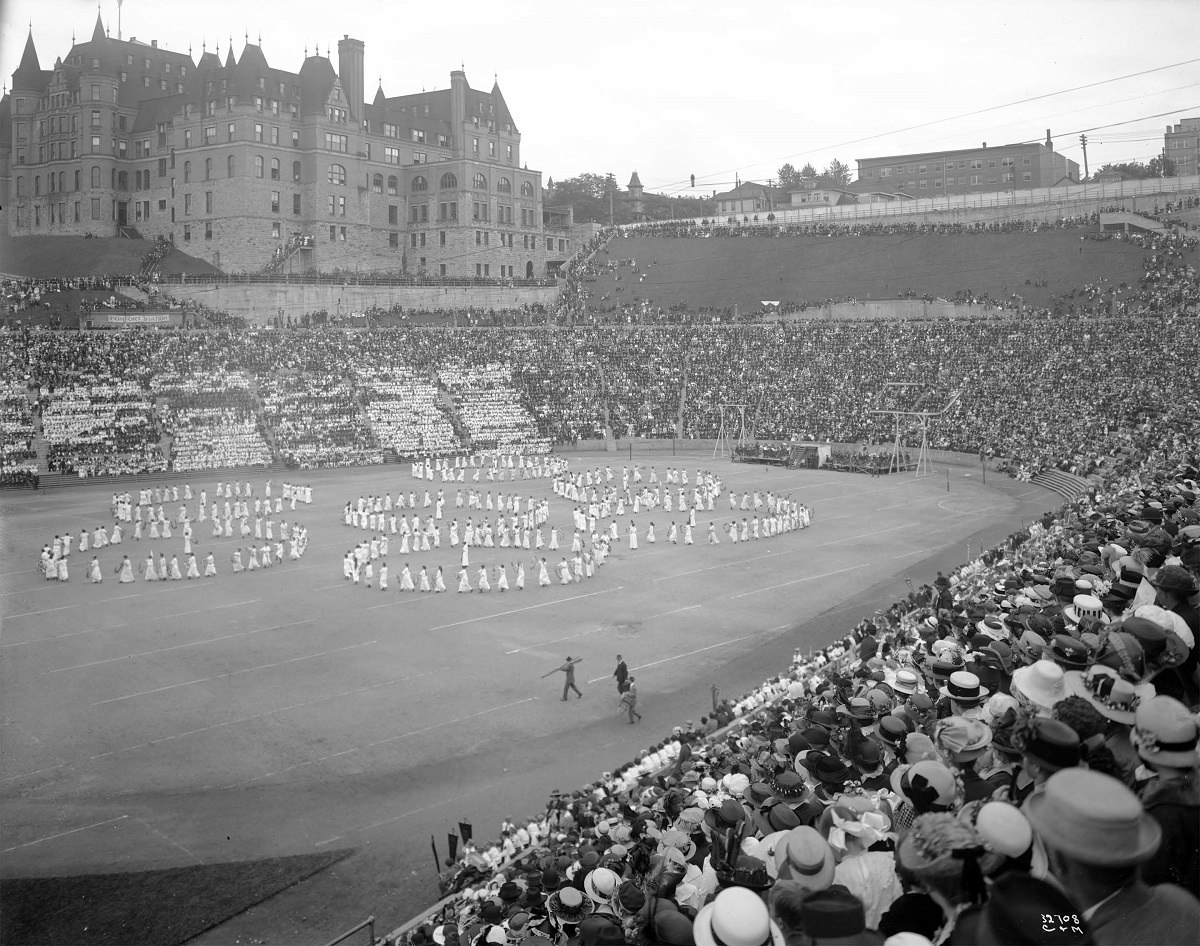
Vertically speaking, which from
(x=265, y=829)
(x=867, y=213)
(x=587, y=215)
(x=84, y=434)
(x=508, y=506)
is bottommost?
(x=265, y=829)

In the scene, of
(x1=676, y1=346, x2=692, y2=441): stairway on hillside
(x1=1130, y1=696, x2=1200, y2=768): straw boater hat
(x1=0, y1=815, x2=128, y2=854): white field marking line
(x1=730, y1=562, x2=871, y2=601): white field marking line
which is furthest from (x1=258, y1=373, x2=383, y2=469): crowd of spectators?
(x1=1130, y1=696, x2=1200, y2=768): straw boater hat

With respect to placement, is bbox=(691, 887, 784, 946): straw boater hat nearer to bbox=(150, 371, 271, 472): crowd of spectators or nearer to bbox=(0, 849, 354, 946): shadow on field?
bbox=(0, 849, 354, 946): shadow on field

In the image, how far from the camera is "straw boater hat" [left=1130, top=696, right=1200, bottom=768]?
3.77 m

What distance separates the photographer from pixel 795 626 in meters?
20.9

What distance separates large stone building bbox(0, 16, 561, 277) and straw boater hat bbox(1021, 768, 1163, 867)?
2831 inches

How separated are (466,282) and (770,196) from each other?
44165 mm

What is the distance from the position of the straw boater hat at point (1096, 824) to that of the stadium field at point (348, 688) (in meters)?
8.62

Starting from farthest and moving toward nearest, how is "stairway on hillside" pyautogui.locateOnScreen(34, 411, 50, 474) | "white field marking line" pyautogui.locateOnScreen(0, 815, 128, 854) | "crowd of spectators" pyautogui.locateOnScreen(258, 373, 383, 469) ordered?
"crowd of spectators" pyautogui.locateOnScreen(258, 373, 383, 469), "stairway on hillside" pyautogui.locateOnScreen(34, 411, 50, 474), "white field marking line" pyautogui.locateOnScreen(0, 815, 128, 854)

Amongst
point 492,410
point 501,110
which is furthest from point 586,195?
point 492,410

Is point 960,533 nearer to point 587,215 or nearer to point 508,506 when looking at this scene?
point 508,506

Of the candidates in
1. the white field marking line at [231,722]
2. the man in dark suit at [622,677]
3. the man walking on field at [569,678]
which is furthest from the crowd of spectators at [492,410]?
the man in dark suit at [622,677]

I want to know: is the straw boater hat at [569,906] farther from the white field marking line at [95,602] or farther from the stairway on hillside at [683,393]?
the stairway on hillside at [683,393]

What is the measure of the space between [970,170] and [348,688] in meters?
89.4

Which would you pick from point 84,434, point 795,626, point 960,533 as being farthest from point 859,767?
point 84,434
